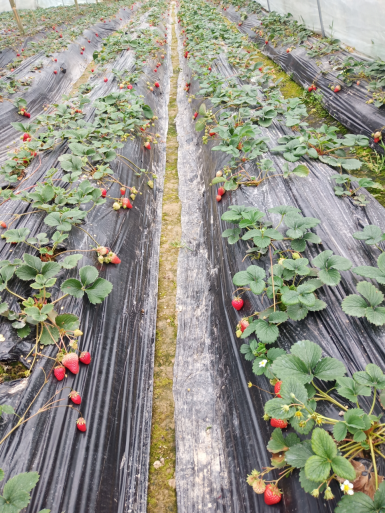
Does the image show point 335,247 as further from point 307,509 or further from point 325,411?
point 307,509

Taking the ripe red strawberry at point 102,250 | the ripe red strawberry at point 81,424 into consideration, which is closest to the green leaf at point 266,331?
the ripe red strawberry at point 81,424

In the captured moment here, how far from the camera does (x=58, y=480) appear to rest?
53.0 inches

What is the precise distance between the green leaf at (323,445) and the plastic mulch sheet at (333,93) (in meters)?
3.40

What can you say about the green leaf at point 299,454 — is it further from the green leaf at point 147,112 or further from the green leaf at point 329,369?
the green leaf at point 147,112

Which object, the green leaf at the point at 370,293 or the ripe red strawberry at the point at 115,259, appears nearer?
the green leaf at the point at 370,293

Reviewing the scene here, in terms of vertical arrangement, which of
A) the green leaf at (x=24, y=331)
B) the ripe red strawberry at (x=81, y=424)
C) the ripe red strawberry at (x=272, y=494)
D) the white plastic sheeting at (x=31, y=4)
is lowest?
the ripe red strawberry at (x=272, y=494)

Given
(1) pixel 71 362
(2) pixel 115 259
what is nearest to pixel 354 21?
(2) pixel 115 259

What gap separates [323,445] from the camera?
3.23 ft

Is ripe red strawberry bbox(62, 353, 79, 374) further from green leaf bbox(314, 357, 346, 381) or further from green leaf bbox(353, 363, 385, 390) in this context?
green leaf bbox(353, 363, 385, 390)

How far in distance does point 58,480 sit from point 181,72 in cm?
808

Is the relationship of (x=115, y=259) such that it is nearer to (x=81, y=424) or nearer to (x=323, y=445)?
(x=81, y=424)

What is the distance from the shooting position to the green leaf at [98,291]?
180 cm

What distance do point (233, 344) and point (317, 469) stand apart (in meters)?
0.99

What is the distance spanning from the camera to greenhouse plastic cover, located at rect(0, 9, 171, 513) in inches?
53.7
